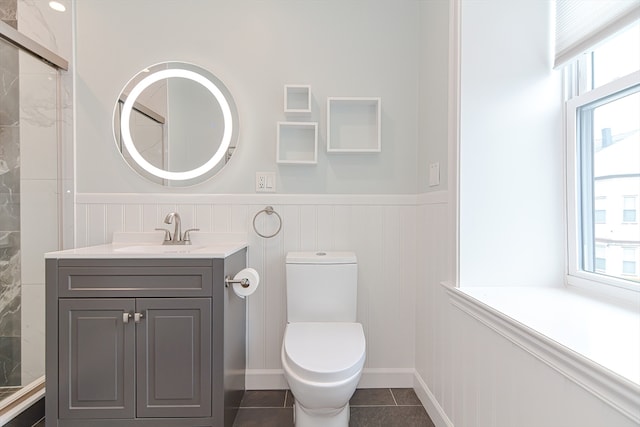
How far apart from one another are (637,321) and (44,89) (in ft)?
8.83

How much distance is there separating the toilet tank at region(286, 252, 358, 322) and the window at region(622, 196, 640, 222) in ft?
3.49

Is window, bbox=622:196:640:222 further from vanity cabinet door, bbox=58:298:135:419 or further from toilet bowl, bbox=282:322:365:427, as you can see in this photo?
vanity cabinet door, bbox=58:298:135:419

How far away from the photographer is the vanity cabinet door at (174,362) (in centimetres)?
143

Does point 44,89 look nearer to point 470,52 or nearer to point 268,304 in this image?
point 268,304

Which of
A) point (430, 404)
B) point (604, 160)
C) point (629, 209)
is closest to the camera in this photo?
point (629, 209)

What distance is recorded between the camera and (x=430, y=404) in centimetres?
165

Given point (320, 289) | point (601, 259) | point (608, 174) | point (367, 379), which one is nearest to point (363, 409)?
point (367, 379)

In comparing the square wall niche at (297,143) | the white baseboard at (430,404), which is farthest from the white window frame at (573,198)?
the square wall niche at (297,143)

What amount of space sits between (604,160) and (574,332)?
0.67 metres

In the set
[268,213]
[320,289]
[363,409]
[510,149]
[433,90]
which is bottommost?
[363,409]

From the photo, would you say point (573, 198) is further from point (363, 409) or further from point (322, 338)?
point (363, 409)

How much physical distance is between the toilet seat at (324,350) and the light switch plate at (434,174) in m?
0.78

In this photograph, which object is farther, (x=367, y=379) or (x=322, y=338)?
(x=367, y=379)

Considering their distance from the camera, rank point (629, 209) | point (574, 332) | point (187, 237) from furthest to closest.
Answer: point (187, 237) < point (629, 209) < point (574, 332)
